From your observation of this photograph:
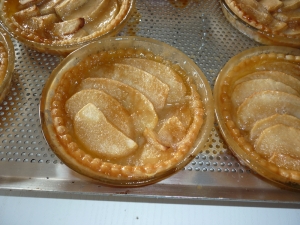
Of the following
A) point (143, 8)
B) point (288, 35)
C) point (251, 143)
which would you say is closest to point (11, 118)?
point (143, 8)

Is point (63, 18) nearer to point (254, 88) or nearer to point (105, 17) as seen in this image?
point (105, 17)

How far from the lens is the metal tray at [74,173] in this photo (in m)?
1.75

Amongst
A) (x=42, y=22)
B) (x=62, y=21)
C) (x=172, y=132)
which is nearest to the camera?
(x=172, y=132)

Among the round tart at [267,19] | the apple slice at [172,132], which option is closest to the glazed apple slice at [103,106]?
the apple slice at [172,132]

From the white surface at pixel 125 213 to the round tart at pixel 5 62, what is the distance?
700mm

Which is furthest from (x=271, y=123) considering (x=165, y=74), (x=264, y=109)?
(x=165, y=74)

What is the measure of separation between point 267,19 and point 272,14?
0.13 metres

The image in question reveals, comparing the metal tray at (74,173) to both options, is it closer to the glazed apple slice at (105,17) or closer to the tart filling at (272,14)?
the glazed apple slice at (105,17)

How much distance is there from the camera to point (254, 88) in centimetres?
211

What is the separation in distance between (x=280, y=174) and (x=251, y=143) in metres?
0.27

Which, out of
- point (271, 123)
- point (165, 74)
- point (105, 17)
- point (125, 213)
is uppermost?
point (105, 17)

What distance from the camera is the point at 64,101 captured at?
77.9 inches

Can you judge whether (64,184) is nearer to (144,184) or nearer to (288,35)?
(144,184)

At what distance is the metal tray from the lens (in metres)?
1.75
